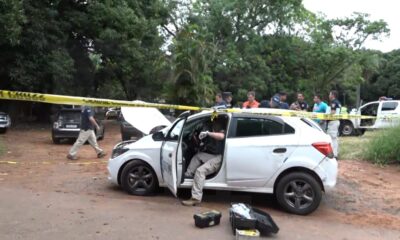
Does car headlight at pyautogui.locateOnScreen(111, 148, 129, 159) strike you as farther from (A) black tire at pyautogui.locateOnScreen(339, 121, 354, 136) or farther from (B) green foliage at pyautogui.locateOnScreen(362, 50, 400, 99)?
(B) green foliage at pyautogui.locateOnScreen(362, 50, 400, 99)

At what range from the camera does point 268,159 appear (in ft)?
25.1

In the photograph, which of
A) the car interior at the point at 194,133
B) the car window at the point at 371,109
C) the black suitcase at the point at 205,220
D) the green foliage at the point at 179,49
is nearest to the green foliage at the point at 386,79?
the green foliage at the point at 179,49

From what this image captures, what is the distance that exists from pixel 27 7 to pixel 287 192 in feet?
61.2

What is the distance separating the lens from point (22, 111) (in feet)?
92.9

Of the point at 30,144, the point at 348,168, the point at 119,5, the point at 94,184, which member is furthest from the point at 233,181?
the point at 119,5

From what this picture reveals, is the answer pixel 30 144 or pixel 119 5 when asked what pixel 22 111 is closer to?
pixel 119 5

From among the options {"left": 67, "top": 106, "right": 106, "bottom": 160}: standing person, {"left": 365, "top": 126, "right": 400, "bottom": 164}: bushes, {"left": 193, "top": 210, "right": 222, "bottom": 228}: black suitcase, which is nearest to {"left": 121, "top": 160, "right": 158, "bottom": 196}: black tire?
{"left": 193, "top": 210, "right": 222, "bottom": 228}: black suitcase

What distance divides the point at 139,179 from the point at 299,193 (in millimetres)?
2736

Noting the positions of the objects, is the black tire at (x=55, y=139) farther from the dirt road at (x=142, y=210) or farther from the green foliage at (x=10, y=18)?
the dirt road at (x=142, y=210)

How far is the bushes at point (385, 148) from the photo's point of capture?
40.5ft

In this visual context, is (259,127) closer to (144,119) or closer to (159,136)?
(159,136)

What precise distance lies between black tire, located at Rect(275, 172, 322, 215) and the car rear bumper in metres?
0.12

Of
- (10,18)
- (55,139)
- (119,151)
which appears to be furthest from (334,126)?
(10,18)

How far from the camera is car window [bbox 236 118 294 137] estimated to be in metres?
7.81
